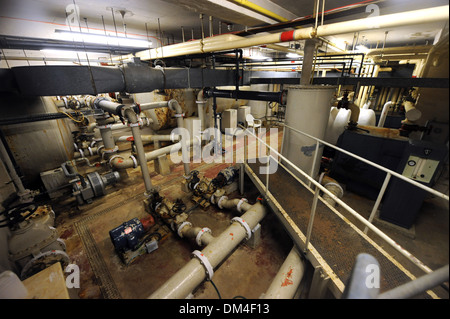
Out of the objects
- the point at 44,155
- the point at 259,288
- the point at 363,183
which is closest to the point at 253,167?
the point at 259,288

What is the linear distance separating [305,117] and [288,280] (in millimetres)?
2841

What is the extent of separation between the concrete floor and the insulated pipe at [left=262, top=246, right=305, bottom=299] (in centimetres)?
89

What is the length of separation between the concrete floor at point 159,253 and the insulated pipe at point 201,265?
2.32ft

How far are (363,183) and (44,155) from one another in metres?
8.43

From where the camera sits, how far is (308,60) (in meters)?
3.61

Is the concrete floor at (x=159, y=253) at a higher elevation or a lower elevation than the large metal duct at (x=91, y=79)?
lower

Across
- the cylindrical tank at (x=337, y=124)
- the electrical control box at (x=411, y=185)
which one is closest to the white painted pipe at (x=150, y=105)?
the cylindrical tank at (x=337, y=124)

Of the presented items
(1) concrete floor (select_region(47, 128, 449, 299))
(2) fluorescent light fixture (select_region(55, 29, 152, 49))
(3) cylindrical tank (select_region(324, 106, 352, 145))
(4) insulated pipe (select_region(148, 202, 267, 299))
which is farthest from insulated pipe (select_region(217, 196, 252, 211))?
(2) fluorescent light fixture (select_region(55, 29, 152, 49))

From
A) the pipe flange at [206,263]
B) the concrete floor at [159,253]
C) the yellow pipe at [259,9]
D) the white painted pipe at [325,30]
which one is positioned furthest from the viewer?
the concrete floor at [159,253]

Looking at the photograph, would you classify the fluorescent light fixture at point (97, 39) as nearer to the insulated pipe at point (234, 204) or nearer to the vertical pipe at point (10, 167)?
the vertical pipe at point (10, 167)

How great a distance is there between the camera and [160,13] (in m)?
3.52

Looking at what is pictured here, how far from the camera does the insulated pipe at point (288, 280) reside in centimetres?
194

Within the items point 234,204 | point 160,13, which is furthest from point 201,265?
point 160,13

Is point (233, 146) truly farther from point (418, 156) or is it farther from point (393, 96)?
point (393, 96)
